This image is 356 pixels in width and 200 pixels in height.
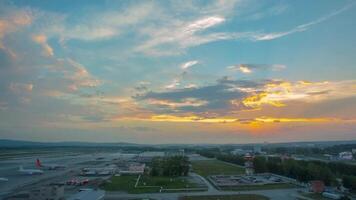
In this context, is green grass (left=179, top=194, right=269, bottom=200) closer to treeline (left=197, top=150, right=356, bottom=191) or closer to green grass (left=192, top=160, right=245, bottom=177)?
treeline (left=197, top=150, right=356, bottom=191)

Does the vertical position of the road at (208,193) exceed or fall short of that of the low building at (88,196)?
it falls short

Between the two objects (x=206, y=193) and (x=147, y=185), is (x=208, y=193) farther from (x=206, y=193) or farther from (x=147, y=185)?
(x=147, y=185)

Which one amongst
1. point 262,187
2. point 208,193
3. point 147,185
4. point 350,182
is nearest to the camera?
point 208,193

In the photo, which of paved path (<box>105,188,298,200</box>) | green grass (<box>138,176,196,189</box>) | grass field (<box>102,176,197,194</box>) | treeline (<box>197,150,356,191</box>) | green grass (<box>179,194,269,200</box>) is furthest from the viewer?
green grass (<box>138,176,196,189</box>)

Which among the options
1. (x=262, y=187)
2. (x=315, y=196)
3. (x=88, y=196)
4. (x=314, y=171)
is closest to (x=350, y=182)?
(x=314, y=171)

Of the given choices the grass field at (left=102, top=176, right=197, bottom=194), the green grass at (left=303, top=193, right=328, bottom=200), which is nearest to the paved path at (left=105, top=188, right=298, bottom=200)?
the green grass at (left=303, top=193, right=328, bottom=200)

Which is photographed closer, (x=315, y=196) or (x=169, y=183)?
(x=315, y=196)

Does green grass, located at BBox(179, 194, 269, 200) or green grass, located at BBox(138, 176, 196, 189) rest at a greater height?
green grass, located at BBox(138, 176, 196, 189)

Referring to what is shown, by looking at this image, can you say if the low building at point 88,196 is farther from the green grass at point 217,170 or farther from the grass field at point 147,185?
the green grass at point 217,170

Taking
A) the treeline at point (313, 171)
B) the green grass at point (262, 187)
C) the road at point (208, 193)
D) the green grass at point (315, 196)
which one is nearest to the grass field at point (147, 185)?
the road at point (208, 193)
